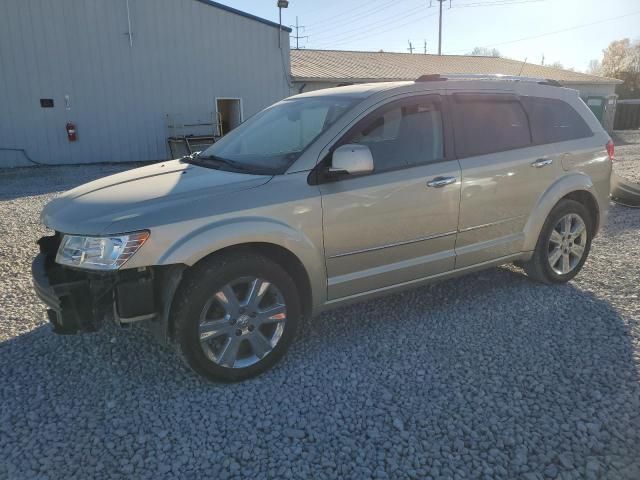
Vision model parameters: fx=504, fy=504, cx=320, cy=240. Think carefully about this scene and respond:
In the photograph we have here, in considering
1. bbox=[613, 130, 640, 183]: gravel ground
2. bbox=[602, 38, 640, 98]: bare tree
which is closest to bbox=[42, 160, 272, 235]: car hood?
bbox=[613, 130, 640, 183]: gravel ground

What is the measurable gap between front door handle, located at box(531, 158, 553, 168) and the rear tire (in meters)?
0.43

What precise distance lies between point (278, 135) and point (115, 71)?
1331 cm

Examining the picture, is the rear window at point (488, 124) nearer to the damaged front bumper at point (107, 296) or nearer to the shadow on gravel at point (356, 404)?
the shadow on gravel at point (356, 404)

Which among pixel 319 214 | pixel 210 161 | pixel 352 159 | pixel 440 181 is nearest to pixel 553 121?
pixel 440 181

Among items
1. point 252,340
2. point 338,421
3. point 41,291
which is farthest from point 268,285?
point 41,291

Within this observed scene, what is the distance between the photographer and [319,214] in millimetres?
3318

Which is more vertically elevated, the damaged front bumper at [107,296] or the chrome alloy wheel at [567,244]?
the damaged front bumper at [107,296]

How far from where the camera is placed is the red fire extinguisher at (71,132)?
14867 mm

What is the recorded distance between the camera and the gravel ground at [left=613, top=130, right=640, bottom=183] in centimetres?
1235

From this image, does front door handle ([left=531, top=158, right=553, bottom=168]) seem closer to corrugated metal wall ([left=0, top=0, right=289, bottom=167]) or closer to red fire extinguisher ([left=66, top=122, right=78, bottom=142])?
corrugated metal wall ([left=0, top=0, right=289, bottom=167])

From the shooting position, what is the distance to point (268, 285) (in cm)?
323

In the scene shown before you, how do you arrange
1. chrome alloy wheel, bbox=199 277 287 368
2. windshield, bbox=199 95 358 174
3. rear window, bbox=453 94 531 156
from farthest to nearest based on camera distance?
rear window, bbox=453 94 531 156 → windshield, bbox=199 95 358 174 → chrome alloy wheel, bbox=199 277 287 368

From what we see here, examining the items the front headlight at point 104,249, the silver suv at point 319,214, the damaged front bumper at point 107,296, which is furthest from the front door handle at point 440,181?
the front headlight at point 104,249

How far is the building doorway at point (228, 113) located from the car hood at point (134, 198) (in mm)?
13917
